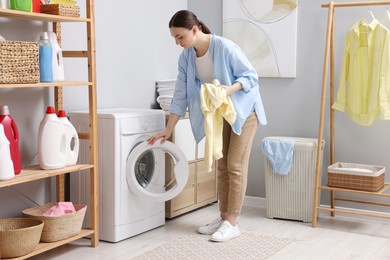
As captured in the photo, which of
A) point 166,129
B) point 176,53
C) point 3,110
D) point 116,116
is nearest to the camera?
point 3,110

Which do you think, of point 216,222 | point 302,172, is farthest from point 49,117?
point 302,172

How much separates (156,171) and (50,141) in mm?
881

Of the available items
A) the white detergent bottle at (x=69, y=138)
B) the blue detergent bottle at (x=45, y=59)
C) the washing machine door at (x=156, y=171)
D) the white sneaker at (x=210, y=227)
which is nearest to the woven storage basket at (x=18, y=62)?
the blue detergent bottle at (x=45, y=59)

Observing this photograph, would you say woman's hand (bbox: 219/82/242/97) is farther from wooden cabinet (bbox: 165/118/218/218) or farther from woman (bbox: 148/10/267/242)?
wooden cabinet (bbox: 165/118/218/218)

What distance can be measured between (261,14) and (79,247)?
2.14 meters

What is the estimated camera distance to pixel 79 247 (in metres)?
3.36

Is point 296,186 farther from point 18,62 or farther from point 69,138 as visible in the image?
point 18,62

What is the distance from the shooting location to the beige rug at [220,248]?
126 inches

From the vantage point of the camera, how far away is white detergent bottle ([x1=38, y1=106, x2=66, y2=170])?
3102mm

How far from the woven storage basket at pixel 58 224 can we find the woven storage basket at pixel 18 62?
28.4 inches

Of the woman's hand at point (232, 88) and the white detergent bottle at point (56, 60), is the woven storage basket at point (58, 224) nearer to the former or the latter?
the white detergent bottle at point (56, 60)

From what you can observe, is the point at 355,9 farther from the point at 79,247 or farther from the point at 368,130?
the point at 79,247

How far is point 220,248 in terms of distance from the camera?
3.36 metres

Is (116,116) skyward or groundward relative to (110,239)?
skyward
